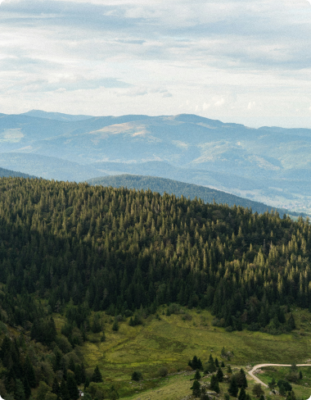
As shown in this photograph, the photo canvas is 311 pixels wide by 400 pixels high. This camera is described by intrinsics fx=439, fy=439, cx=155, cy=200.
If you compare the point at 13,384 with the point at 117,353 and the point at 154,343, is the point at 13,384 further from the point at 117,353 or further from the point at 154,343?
the point at 154,343

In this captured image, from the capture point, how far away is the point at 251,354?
17450 centimetres

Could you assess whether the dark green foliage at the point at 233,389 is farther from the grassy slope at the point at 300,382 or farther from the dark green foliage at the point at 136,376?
the dark green foliage at the point at 136,376

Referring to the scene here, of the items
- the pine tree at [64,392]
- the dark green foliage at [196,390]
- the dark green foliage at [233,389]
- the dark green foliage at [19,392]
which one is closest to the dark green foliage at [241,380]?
the dark green foliage at [233,389]

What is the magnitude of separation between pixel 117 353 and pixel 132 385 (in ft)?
Answer: 135

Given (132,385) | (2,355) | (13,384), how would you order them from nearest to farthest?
1. (13,384)
2. (2,355)
3. (132,385)

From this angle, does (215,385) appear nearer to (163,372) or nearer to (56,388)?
(163,372)

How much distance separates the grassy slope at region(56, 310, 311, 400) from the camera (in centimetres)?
14988

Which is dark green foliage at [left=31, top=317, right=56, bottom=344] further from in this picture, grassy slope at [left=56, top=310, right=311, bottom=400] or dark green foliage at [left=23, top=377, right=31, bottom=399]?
dark green foliage at [left=23, top=377, right=31, bottom=399]

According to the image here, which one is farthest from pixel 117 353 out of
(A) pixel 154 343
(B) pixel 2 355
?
(B) pixel 2 355

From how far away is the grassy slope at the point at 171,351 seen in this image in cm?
14988

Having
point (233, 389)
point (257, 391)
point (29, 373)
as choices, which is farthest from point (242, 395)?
point (29, 373)

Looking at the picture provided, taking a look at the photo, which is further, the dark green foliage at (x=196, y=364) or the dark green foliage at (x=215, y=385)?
the dark green foliage at (x=196, y=364)

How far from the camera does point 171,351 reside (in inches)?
7136

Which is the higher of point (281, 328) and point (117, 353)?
point (281, 328)
